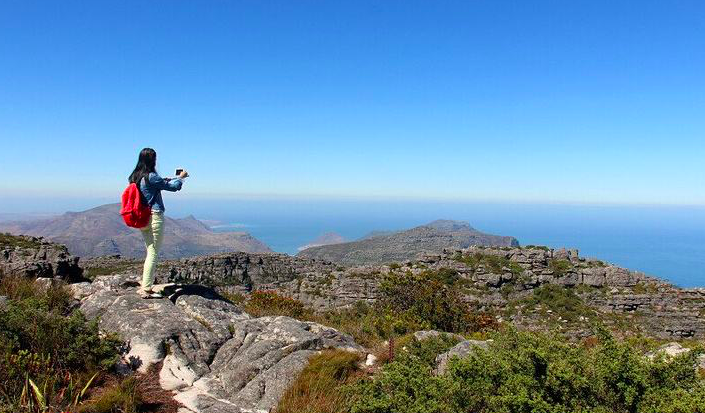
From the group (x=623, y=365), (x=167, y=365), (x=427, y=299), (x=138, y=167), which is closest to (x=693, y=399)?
(x=623, y=365)

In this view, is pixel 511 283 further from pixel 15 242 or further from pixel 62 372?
pixel 15 242

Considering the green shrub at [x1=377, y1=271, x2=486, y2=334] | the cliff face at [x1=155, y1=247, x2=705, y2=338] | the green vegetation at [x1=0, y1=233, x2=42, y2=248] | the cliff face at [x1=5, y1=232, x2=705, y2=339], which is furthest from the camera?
the cliff face at [x1=155, y1=247, x2=705, y2=338]

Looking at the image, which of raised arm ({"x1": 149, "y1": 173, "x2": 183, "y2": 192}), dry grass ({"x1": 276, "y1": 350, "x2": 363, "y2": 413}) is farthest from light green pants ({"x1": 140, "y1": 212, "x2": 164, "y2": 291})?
dry grass ({"x1": 276, "y1": 350, "x2": 363, "y2": 413})

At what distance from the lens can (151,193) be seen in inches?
307

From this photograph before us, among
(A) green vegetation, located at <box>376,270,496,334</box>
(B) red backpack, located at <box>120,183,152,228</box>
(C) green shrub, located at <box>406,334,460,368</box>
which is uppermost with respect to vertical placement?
(B) red backpack, located at <box>120,183,152,228</box>

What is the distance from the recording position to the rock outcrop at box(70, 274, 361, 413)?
5379 mm

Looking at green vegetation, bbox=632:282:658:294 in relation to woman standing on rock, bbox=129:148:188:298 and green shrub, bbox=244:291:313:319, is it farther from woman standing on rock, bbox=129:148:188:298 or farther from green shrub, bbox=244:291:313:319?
woman standing on rock, bbox=129:148:188:298

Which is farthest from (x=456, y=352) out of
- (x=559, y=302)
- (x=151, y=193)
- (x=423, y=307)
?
(x=559, y=302)

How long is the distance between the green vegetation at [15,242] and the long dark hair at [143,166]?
4014cm

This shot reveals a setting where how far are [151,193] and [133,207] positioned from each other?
0.42m

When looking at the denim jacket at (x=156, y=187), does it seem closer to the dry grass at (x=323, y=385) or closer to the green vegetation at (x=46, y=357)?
the green vegetation at (x=46, y=357)

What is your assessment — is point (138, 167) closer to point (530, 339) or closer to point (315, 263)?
point (530, 339)

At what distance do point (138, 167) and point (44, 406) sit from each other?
4613 millimetres

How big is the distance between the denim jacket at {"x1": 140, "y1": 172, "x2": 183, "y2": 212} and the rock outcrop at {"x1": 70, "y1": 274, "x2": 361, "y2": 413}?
2.00 meters
